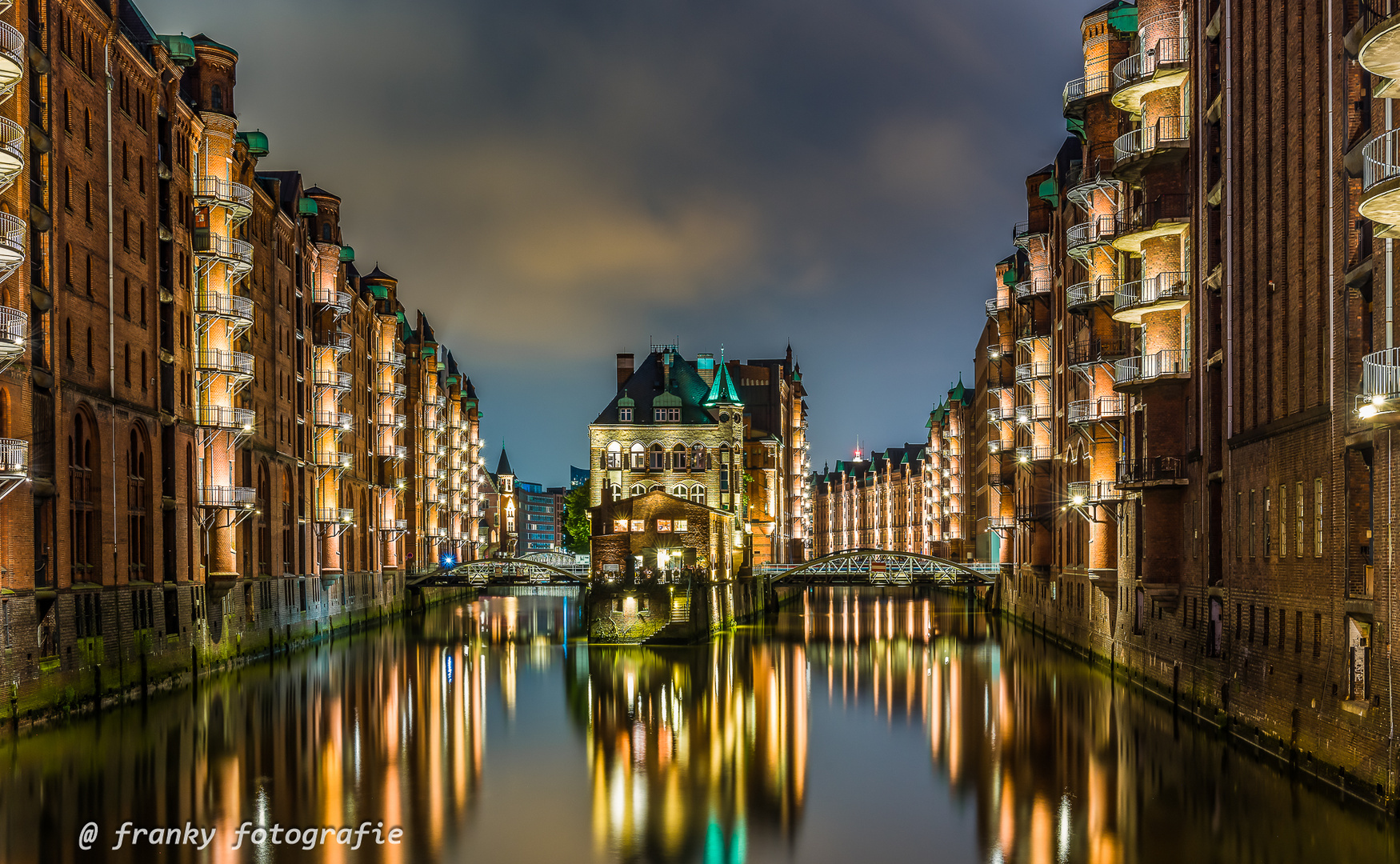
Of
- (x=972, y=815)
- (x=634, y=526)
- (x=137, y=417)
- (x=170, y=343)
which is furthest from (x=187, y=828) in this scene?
(x=634, y=526)

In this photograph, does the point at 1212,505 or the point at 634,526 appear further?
the point at 634,526

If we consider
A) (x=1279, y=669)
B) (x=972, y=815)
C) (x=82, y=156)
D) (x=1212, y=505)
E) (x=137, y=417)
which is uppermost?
(x=82, y=156)

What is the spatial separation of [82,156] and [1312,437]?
115 feet

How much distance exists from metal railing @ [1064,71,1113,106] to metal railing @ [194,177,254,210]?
33.1 metres

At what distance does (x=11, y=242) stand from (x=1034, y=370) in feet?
171

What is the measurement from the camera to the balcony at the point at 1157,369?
145ft

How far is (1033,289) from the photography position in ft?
242

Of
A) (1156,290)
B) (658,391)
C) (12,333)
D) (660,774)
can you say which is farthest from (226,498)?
(658,391)

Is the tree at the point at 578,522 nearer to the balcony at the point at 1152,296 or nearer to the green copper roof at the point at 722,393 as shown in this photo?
the green copper roof at the point at 722,393

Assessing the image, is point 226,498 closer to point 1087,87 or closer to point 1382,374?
point 1087,87

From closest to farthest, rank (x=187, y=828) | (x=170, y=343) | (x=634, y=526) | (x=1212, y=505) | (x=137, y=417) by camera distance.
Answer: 1. (x=187, y=828)
2. (x=1212, y=505)
3. (x=137, y=417)
4. (x=170, y=343)
5. (x=634, y=526)

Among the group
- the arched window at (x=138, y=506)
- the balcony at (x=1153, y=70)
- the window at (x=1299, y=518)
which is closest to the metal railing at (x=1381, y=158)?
the window at (x=1299, y=518)

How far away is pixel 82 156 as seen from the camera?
42.1m

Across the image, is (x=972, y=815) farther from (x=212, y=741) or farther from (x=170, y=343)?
(x=170, y=343)
